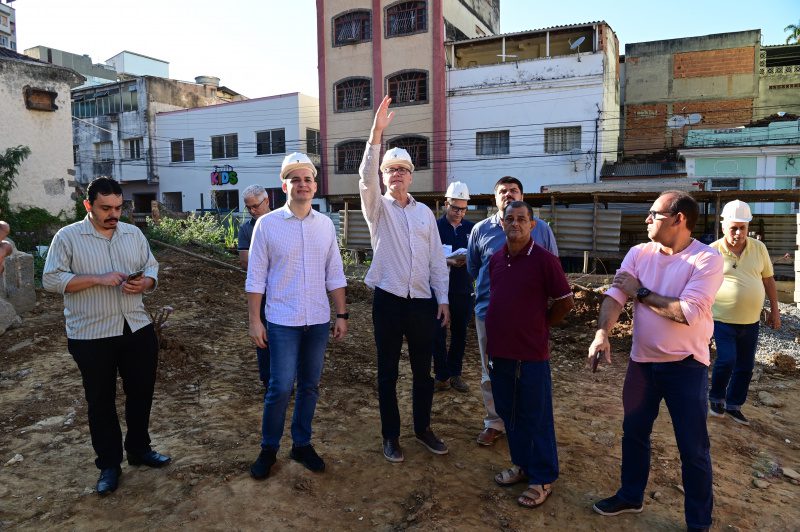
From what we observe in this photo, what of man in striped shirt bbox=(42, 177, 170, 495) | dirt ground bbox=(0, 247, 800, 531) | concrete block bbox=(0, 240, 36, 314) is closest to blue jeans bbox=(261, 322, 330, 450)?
dirt ground bbox=(0, 247, 800, 531)

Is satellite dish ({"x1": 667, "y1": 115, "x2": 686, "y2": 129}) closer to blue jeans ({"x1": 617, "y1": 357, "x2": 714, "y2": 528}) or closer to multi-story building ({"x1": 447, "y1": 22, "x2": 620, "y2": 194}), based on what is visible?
multi-story building ({"x1": 447, "y1": 22, "x2": 620, "y2": 194})

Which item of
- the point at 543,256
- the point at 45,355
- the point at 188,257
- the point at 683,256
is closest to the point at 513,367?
the point at 543,256

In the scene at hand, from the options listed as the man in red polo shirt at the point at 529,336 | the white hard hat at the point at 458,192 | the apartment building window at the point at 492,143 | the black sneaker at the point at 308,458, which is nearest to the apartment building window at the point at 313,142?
the apartment building window at the point at 492,143

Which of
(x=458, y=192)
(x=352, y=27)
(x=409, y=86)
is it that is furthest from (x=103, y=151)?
(x=458, y=192)

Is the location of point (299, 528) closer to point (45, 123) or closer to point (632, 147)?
point (45, 123)

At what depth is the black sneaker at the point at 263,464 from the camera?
329 cm

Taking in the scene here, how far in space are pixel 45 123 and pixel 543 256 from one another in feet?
43.6

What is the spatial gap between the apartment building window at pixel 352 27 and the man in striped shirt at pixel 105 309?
25338 mm

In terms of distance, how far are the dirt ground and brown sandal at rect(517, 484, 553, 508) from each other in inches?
2.0

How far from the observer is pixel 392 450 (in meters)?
3.62

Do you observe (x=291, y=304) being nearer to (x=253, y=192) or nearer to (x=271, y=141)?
(x=253, y=192)

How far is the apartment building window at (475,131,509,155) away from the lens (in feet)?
76.9

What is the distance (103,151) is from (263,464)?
37.1 metres

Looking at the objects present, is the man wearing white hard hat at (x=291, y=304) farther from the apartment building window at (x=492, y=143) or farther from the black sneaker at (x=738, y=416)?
the apartment building window at (x=492, y=143)
